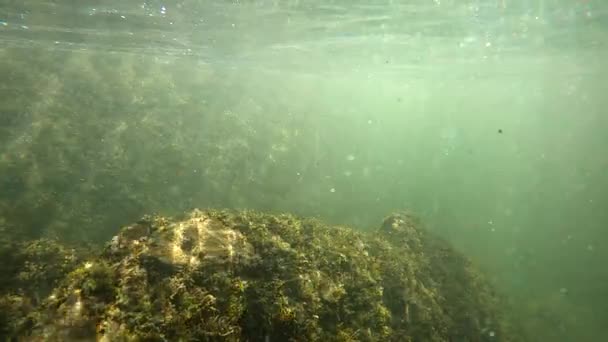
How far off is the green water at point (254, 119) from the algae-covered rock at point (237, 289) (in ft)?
28.0

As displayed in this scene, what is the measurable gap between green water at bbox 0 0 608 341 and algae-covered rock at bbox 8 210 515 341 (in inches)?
336

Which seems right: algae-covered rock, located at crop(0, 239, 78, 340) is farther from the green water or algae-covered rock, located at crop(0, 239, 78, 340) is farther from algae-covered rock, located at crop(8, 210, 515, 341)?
the green water

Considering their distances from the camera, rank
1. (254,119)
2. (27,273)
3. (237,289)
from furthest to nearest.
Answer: (254,119) < (27,273) < (237,289)

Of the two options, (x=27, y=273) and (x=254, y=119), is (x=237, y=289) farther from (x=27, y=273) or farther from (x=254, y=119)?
(x=254, y=119)

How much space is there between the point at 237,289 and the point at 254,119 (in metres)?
21.9

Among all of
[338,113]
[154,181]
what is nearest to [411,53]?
[338,113]

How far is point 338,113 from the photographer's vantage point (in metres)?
37.1

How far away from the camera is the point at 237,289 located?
5.11 meters

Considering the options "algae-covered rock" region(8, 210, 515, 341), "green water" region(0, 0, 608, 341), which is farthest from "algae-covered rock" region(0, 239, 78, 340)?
"green water" region(0, 0, 608, 341)

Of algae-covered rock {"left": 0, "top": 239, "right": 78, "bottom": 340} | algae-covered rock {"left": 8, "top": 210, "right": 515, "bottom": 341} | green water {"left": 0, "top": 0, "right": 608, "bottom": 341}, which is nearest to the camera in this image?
algae-covered rock {"left": 8, "top": 210, "right": 515, "bottom": 341}

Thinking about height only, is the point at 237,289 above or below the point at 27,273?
above

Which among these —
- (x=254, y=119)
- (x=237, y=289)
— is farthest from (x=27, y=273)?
(x=254, y=119)

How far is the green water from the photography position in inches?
639

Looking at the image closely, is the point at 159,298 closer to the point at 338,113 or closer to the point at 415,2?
the point at 415,2
